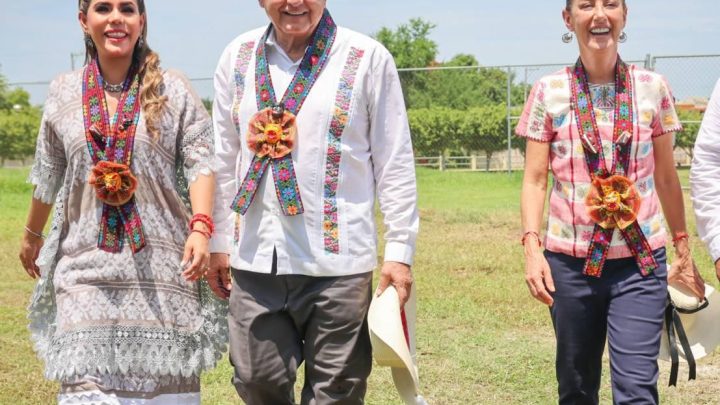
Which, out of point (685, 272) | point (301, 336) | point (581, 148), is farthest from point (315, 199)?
point (685, 272)

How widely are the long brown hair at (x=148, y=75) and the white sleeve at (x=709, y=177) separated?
1.87 meters

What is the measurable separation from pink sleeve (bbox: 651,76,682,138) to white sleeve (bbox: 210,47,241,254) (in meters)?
1.48

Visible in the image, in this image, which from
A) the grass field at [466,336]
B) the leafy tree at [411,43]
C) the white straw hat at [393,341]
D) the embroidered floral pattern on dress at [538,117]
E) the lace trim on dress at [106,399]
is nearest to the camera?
the white straw hat at [393,341]

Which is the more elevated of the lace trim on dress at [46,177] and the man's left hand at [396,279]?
the lace trim on dress at [46,177]

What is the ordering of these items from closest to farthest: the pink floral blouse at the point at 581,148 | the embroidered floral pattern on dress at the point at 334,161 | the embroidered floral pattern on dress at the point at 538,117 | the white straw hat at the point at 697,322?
the embroidered floral pattern on dress at the point at 334,161 < the pink floral blouse at the point at 581,148 < the embroidered floral pattern on dress at the point at 538,117 < the white straw hat at the point at 697,322

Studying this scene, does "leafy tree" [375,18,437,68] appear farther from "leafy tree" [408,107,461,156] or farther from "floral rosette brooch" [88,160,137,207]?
"floral rosette brooch" [88,160,137,207]

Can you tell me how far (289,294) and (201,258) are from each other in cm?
34

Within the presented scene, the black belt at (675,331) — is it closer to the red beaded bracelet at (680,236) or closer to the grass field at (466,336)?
the red beaded bracelet at (680,236)

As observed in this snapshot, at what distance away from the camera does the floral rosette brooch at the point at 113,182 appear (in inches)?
141

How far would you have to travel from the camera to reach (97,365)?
360 centimetres

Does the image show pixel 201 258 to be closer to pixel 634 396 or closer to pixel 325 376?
pixel 325 376

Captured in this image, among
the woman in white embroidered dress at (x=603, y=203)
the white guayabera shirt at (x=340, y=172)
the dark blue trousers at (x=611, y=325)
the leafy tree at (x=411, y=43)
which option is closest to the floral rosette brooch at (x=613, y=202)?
the woman in white embroidered dress at (x=603, y=203)

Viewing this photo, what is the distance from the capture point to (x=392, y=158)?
3531 mm

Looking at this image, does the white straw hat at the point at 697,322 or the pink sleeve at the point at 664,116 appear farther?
the white straw hat at the point at 697,322
